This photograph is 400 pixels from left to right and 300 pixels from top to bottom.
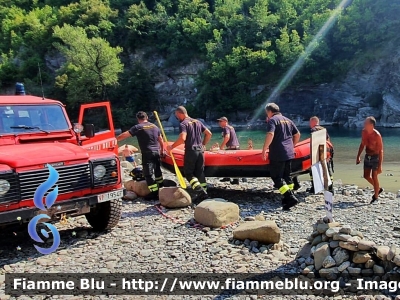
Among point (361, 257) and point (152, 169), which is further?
point (152, 169)

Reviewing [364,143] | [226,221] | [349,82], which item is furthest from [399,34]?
[226,221]

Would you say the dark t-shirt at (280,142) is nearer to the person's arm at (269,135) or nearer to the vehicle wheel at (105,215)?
the person's arm at (269,135)

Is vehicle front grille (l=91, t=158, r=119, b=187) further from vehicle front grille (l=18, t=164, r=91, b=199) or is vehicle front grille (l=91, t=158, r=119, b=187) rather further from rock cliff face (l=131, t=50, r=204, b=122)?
rock cliff face (l=131, t=50, r=204, b=122)

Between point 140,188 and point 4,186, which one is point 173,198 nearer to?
point 140,188

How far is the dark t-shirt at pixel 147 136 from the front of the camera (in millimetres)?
7668

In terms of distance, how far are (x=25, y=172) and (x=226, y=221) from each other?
301 cm

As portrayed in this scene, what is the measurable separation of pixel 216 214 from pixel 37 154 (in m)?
2.71

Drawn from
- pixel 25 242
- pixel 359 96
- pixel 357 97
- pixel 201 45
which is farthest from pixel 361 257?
pixel 201 45

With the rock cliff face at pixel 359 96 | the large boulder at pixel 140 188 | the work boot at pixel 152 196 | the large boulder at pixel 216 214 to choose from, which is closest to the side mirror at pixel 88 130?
the large boulder at pixel 216 214

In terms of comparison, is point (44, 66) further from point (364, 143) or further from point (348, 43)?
point (364, 143)

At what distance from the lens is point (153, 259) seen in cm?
482

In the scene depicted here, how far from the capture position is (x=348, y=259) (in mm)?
3969

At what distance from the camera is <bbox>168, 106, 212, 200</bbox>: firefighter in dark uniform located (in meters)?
7.48

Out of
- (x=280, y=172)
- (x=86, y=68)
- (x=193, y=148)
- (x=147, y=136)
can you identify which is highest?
(x=86, y=68)
